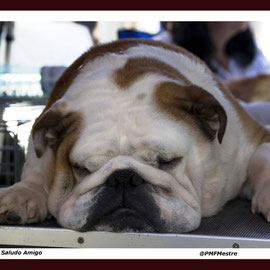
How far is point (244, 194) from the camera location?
199 cm

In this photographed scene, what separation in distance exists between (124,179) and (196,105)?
31cm

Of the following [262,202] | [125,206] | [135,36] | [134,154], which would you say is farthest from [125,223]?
[135,36]

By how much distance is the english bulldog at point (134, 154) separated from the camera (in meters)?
1.52

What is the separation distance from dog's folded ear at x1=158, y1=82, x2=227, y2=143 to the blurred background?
1233 mm

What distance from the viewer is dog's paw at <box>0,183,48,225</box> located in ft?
5.33

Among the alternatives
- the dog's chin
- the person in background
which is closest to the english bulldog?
the dog's chin

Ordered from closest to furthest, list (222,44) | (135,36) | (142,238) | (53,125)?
1. (142,238)
2. (53,125)
3. (135,36)
4. (222,44)

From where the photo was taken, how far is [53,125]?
5.55 feet

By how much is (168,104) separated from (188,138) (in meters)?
0.11

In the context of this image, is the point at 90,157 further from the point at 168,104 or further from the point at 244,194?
the point at 244,194

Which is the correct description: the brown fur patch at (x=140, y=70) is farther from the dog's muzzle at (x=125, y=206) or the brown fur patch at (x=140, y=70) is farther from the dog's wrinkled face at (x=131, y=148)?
the dog's muzzle at (x=125, y=206)

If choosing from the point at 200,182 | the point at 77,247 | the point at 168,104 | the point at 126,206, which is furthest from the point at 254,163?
the point at 77,247

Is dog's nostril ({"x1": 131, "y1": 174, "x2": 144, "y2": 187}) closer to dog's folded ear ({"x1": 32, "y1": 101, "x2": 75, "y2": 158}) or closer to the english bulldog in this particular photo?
the english bulldog

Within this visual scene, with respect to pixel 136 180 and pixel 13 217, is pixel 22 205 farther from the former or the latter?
pixel 136 180
